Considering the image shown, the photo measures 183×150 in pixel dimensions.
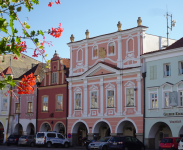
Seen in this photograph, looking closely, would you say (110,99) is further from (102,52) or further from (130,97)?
(102,52)

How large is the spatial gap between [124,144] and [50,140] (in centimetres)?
1134

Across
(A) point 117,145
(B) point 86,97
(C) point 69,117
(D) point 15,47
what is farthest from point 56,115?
(D) point 15,47

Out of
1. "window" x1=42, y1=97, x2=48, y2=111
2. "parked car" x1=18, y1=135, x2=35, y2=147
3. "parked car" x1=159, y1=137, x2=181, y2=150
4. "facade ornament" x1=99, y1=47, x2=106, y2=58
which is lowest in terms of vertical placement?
"parked car" x1=18, y1=135, x2=35, y2=147

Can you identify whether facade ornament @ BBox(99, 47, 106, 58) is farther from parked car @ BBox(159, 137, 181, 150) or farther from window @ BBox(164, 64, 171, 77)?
parked car @ BBox(159, 137, 181, 150)

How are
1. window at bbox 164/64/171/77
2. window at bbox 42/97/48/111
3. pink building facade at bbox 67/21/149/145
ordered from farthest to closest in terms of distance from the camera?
window at bbox 42/97/48/111, pink building facade at bbox 67/21/149/145, window at bbox 164/64/171/77

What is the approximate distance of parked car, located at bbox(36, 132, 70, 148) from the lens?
37969 mm

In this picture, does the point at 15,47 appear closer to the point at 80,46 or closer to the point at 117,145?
the point at 117,145

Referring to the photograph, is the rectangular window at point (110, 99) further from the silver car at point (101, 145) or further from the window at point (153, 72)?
the silver car at point (101, 145)

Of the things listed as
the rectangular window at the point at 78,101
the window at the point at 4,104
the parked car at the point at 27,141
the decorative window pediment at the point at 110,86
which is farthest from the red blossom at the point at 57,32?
the window at the point at 4,104

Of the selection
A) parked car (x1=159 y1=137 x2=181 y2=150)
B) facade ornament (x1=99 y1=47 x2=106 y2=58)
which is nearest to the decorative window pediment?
facade ornament (x1=99 y1=47 x2=106 y2=58)

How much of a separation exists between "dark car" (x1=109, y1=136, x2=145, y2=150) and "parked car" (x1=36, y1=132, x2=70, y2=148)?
9678mm

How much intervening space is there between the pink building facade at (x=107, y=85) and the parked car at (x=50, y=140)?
2318 millimetres

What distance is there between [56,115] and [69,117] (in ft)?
8.70

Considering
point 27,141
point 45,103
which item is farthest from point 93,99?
point 27,141
